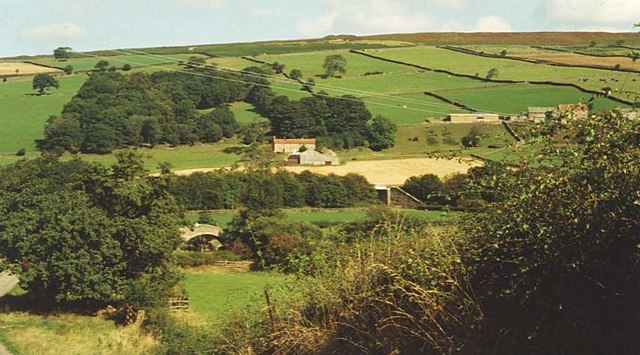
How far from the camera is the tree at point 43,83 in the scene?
7175 centimetres

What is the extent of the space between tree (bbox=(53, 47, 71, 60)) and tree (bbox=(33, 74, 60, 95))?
18650mm

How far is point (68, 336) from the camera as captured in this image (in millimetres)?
18781

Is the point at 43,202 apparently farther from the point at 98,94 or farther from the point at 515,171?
the point at 98,94

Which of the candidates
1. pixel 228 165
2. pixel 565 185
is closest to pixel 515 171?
pixel 565 185

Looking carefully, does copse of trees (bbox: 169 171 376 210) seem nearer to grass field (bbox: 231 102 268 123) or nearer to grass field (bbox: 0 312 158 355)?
grass field (bbox: 0 312 158 355)

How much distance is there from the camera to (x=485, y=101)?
57.1 metres

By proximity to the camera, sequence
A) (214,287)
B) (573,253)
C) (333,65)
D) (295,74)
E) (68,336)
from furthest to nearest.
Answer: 1. (295,74)
2. (333,65)
3. (214,287)
4. (68,336)
5. (573,253)

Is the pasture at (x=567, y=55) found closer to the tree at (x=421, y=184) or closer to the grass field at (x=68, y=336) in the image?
the tree at (x=421, y=184)

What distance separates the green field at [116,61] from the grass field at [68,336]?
66728 millimetres

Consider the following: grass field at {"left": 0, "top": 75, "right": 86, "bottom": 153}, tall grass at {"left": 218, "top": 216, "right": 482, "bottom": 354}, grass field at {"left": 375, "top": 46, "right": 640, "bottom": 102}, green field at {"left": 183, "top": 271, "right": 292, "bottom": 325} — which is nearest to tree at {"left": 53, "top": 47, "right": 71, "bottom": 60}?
grass field at {"left": 0, "top": 75, "right": 86, "bottom": 153}

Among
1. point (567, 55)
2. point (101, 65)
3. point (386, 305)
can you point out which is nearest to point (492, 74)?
point (567, 55)

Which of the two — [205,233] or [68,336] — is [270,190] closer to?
[205,233]

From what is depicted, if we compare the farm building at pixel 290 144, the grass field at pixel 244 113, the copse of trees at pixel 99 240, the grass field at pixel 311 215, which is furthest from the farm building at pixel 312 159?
the copse of trees at pixel 99 240

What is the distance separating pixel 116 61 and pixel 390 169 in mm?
53667
